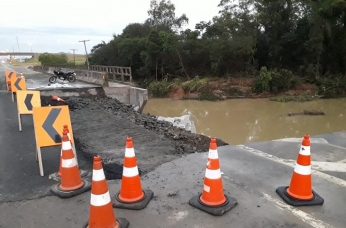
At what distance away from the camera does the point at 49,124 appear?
177 inches

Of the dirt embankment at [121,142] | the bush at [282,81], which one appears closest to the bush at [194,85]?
the bush at [282,81]

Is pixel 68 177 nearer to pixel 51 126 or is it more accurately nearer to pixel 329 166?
pixel 51 126

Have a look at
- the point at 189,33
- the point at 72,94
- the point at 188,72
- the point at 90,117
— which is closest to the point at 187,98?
the point at 188,72

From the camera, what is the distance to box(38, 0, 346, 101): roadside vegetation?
2650 centimetres

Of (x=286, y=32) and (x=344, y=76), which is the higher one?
(x=286, y=32)

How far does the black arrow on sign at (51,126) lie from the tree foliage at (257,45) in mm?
24395

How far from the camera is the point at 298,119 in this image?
17453 millimetres

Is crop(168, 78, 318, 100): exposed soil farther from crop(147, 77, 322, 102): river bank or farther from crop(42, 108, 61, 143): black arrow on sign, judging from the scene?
crop(42, 108, 61, 143): black arrow on sign

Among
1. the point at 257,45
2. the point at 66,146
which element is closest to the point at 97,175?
the point at 66,146

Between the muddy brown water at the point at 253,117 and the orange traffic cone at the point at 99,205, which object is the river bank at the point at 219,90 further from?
the orange traffic cone at the point at 99,205

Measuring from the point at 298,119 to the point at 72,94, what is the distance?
13.6 m

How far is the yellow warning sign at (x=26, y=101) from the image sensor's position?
6.88 metres

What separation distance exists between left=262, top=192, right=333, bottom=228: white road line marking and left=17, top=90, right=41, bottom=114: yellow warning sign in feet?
19.9

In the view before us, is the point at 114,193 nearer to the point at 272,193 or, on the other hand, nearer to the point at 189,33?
the point at 272,193
